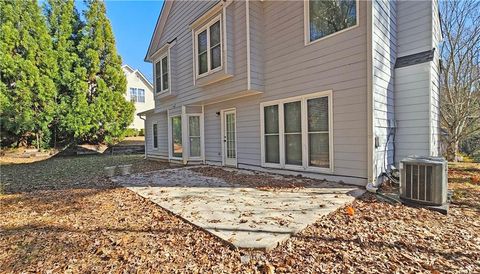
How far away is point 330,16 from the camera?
5.77 metres

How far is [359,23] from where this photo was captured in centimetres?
520

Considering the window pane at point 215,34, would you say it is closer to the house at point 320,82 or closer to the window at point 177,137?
the house at point 320,82

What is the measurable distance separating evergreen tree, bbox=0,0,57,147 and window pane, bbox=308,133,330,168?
1511cm

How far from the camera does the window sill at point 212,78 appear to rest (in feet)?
25.0

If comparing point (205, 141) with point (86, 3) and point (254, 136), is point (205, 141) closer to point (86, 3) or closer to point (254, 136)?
point (254, 136)

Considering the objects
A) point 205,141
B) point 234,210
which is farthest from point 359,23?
point 205,141

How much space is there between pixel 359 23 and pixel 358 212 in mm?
4033

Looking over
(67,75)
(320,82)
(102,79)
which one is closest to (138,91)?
(102,79)

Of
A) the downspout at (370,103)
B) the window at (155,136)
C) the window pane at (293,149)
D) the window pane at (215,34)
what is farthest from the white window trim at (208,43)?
the window at (155,136)

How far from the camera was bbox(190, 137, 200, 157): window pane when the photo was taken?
1008 centimetres

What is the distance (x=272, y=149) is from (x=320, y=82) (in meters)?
2.40

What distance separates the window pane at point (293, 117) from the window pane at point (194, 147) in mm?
4652

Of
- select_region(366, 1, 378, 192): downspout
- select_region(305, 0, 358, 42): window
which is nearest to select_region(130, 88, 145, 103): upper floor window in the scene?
select_region(305, 0, 358, 42): window

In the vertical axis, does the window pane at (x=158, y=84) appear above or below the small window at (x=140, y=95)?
below
